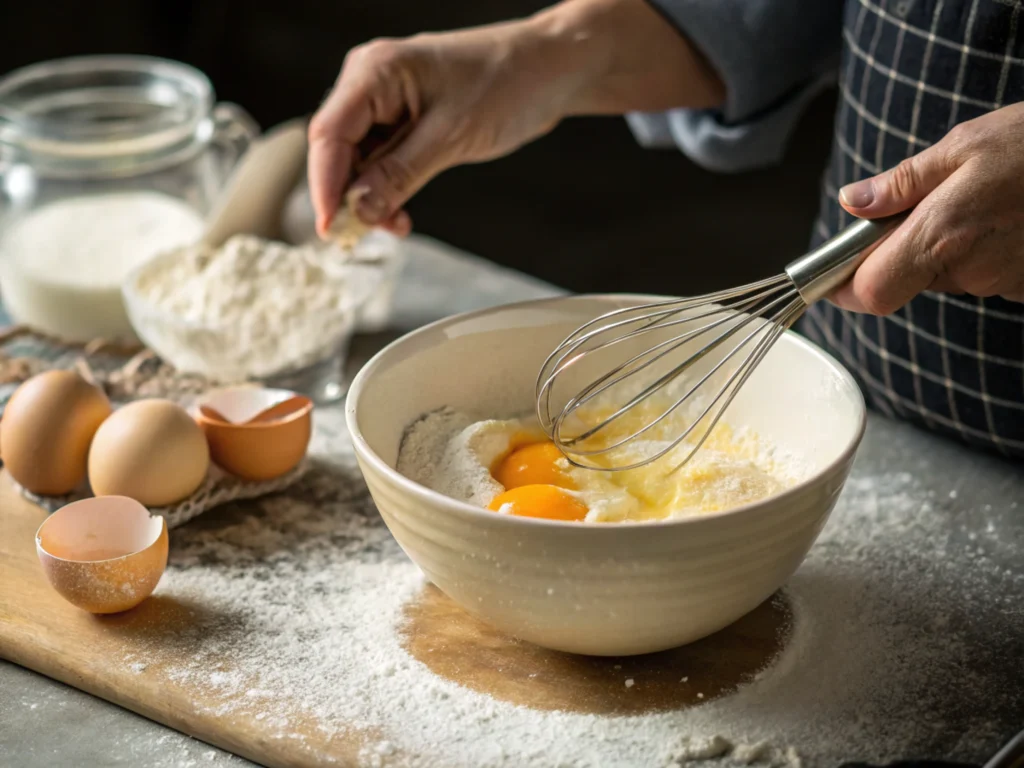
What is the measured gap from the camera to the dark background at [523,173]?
269 cm

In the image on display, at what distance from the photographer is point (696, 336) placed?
93cm

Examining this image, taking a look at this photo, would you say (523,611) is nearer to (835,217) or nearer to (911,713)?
(911,713)

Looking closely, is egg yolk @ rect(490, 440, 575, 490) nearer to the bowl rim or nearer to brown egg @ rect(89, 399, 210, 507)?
the bowl rim

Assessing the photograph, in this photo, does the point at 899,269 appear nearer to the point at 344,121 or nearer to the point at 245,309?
the point at 344,121

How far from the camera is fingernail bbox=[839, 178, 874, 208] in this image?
847 mm

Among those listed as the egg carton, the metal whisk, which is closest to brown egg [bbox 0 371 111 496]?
the egg carton

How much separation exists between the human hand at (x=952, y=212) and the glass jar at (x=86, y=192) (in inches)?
38.6

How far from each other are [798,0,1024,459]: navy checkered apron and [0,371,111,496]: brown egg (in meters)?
0.82

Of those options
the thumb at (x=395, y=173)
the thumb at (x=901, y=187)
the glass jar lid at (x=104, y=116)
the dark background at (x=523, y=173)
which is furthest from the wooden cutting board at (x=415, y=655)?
the dark background at (x=523, y=173)

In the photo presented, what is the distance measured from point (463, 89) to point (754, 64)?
0.34 metres

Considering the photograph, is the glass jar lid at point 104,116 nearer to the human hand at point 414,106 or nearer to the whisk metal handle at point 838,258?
the human hand at point 414,106

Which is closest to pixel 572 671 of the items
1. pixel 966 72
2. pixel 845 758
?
pixel 845 758

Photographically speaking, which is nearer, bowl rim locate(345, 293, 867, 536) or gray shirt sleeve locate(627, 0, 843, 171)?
bowl rim locate(345, 293, 867, 536)

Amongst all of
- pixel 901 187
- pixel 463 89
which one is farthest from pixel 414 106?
pixel 901 187
